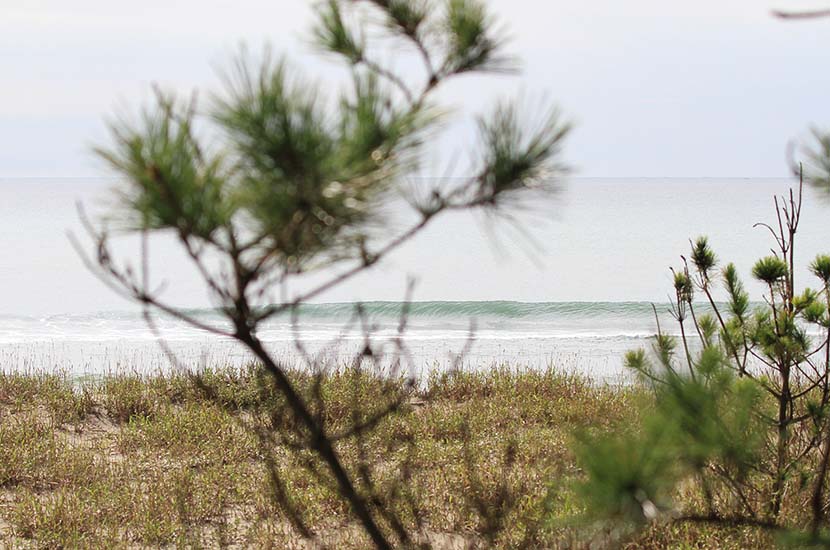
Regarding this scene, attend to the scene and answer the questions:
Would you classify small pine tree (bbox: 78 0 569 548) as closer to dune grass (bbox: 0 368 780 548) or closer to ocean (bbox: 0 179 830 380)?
ocean (bbox: 0 179 830 380)

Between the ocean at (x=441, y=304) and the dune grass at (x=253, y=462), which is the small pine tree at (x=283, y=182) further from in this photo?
the dune grass at (x=253, y=462)

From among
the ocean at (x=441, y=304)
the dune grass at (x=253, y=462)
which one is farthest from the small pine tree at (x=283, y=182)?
the dune grass at (x=253, y=462)

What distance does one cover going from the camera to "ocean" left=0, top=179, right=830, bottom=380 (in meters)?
13.2

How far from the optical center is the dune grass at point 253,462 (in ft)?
14.5

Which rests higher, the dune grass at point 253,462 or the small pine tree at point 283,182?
the small pine tree at point 283,182

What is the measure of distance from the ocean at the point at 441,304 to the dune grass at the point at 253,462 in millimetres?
709

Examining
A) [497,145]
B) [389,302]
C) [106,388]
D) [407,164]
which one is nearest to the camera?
[407,164]

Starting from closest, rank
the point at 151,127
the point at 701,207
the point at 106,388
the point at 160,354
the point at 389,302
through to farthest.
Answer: the point at 151,127 < the point at 106,388 < the point at 160,354 < the point at 389,302 < the point at 701,207

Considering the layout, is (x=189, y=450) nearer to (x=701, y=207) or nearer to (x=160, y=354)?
(x=160, y=354)

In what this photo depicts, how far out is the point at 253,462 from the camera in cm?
588

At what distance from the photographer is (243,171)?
1.58m

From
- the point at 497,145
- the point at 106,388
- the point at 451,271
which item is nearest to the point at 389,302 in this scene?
the point at 451,271

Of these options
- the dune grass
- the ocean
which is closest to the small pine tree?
the ocean

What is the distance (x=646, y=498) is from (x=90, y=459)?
513 centimetres
